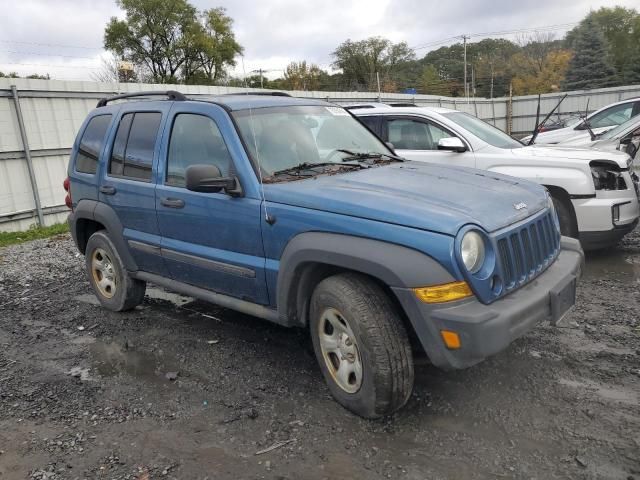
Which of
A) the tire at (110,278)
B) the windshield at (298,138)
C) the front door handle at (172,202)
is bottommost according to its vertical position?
the tire at (110,278)

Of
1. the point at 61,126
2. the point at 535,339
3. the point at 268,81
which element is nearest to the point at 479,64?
the point at 268,81

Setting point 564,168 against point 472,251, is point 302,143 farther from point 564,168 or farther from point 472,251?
point 564,168

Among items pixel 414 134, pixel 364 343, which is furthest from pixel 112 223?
pixel 414 134

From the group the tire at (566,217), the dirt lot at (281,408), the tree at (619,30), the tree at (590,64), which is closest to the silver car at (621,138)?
the tire at (566,217)

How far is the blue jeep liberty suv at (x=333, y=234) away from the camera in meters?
2.85

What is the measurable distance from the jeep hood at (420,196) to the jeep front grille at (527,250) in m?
0.09

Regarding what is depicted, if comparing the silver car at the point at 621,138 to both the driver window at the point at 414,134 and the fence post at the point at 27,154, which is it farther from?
the fence post at the point at 27,154

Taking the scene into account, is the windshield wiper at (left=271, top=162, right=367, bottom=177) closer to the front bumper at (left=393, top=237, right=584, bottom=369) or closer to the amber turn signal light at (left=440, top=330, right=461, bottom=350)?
the front bumper at (left=393, top=237, right=584, bottom=369)

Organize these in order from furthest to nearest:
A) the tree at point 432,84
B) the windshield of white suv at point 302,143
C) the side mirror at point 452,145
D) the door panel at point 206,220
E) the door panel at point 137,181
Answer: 1. the tree at point 432,84
2. the side mirror at point 452,145
3. the door panel at point 137,181
4. the windshield of white suv at point 302,143
5. the door panel at point 206,220

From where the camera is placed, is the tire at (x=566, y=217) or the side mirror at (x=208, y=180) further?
→ the tire at (x=566, y=217)

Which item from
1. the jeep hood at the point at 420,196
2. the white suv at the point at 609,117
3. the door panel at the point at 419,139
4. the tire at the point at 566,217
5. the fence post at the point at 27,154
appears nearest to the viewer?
the jeep hood at the point at 420,196

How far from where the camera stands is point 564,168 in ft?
19.4

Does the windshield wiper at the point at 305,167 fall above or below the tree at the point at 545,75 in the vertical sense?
below

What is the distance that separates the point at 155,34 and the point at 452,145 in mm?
50433
